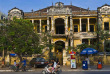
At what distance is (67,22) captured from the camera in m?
31.2

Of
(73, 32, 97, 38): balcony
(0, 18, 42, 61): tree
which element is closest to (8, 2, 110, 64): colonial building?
(73, 32, 97, 38): balcony

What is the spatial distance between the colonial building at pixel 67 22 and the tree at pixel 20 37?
302 inches

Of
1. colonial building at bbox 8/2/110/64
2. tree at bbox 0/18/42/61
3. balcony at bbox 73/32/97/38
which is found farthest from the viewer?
balcony at bbox 73/32/97/38

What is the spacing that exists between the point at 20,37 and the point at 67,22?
39.5ft

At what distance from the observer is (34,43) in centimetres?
2312

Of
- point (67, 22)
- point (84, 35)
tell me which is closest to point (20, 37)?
point (67, 22)

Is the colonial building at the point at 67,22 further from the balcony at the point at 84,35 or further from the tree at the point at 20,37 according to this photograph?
the tree at the point at 20,37

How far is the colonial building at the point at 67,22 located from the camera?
31.2 meters

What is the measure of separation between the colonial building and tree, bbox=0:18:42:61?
7.67 metres

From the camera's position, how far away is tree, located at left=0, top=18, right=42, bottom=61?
69.7ft

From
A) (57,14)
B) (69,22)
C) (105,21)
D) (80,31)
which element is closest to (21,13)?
(57,14)

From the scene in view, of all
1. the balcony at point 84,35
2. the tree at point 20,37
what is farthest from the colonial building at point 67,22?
the tree at point 20,37

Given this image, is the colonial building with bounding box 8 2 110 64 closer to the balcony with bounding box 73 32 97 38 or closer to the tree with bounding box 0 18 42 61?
the balcony with bounding box 73 32 97 38

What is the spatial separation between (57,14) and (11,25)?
36.5ft
